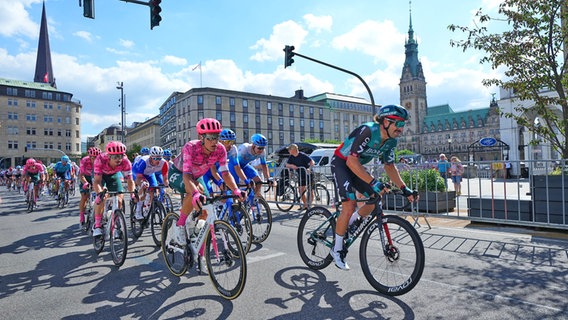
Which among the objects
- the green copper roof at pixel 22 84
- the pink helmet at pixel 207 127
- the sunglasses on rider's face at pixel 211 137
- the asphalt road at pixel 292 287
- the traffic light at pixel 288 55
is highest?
the green copper roof at pixel 22 84

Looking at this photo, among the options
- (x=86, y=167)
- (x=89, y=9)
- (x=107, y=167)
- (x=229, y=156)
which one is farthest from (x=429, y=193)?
(x=89, y=9)

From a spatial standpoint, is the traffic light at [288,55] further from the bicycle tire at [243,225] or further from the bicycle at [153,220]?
the bicycle tire at [243,225]

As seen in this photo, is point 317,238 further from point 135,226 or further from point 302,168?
point 302,168

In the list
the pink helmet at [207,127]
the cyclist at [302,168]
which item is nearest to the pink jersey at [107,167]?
the pink helmet at [207,127]

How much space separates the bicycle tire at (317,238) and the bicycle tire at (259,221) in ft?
5.59

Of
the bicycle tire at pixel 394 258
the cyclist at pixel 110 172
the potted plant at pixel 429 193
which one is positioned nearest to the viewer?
the bicycle tire at pixel 394 258

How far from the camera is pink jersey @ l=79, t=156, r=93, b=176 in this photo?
8.67 m

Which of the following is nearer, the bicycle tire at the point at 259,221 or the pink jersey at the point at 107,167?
the pink jersey at the point at 107,167

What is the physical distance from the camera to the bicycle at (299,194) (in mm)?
11586

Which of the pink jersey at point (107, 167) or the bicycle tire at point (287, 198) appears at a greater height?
the pink jersey at point (107, 167)

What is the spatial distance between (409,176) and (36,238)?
29.7 feet

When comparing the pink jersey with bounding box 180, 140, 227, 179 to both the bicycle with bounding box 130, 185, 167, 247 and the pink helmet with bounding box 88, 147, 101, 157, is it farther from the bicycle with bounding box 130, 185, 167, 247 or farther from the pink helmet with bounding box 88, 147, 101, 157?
the pink helmet with bounding box 88, 147, 101, 157

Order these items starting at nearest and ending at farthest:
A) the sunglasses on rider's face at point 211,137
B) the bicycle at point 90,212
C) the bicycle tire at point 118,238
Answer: the sunglasses on rider's face at point 211,137, the bicycle tire at point 118,238, the bicycle at point 90,212

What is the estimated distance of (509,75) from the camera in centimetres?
873
